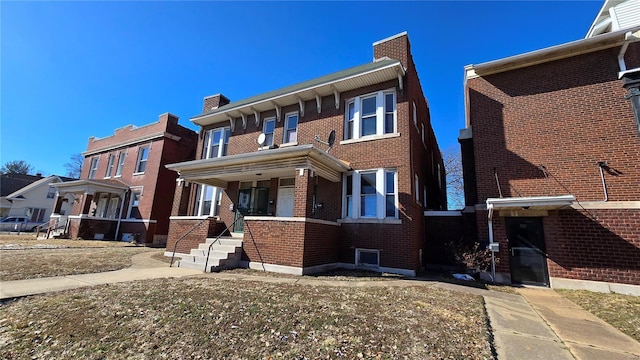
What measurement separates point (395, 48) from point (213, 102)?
11575mm

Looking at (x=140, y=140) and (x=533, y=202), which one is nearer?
(x=533, y=202)

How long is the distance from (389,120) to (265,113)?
6.40 metres

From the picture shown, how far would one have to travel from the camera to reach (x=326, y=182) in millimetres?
10953

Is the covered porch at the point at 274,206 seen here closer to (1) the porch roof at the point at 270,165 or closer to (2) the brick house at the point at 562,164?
(1) the porch roof at the point at 270,165

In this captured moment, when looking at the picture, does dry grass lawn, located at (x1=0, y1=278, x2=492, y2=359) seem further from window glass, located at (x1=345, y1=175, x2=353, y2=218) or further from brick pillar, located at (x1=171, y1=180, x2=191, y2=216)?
brick pillar, located at (x1=171, y1=180, x2=191, y2=216)

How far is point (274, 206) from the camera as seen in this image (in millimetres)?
11633

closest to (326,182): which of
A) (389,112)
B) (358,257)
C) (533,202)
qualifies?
(358,257)

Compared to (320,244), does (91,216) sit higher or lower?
higher

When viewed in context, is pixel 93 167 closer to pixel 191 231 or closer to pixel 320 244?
pixel 191 231

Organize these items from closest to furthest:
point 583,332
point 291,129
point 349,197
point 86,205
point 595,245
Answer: point 583,332 < point 595,245 < point 349,197 < point 291,129 < point 86,205

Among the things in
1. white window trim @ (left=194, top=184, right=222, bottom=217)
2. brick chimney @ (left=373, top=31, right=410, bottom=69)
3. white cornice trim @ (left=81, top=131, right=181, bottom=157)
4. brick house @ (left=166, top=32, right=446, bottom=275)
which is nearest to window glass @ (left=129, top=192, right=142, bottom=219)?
white cornice trim @ (left=81, top=131, right=181, bottom=157)

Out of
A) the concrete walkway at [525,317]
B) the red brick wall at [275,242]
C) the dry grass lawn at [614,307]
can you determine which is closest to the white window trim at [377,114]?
the red brick wall at [275,242]

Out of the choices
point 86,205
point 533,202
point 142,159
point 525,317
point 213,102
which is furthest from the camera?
point 142,159

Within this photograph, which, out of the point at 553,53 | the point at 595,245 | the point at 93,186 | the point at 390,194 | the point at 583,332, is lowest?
the point at 583,332
